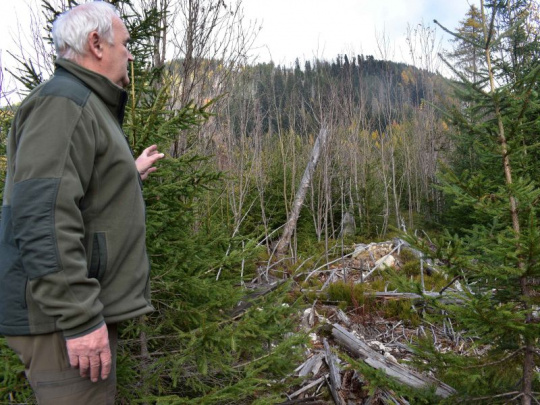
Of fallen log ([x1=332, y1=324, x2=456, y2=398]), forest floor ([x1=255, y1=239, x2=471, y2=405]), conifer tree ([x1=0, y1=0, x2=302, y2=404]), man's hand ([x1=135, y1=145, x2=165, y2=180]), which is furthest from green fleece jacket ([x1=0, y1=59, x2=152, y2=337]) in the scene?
fallen log ([x1=332, y1=324, x2=456, y2=398])

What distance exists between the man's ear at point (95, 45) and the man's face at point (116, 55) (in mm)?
17

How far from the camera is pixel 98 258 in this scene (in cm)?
155

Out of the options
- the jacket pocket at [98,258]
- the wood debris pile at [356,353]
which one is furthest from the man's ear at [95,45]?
the wood debris pile at [356,353]

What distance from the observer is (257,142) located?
9.05 metres

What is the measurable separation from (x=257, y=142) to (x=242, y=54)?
2.87 meters

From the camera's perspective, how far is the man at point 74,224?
4.42ft

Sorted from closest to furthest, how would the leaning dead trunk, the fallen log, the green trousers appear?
the green trousers → the fallen log → the leaning dead trunk

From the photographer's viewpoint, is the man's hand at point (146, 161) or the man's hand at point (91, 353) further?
the man's hand at point (146, 161)

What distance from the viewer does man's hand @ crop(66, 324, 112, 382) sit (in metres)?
1.39

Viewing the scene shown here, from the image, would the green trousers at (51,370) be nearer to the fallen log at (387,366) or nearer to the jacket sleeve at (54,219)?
the jacket sleeve at (54,219)

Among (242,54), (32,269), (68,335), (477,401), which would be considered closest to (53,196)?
(32,269)

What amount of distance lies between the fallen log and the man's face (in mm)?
2779

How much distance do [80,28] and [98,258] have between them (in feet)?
2.85

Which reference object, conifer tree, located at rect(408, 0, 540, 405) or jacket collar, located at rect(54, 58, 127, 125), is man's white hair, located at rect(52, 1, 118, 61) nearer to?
jacket collar, located at rect(54, 58, 127, 125)
